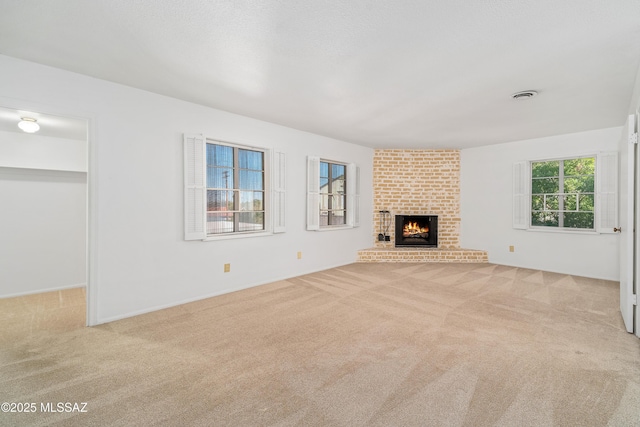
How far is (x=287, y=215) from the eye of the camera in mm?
5176

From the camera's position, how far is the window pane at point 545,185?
228 inches

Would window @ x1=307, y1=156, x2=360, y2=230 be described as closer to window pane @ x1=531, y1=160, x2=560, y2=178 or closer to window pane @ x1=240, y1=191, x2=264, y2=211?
window pane @ x1=240, y1=191, x2=264, y2=211

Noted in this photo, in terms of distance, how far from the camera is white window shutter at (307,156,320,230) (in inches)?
216

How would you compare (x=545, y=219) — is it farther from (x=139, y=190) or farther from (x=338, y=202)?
(x=139, y=190)

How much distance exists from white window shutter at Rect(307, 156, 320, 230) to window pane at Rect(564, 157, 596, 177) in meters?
4.56

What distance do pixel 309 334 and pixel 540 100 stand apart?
3.81 meters

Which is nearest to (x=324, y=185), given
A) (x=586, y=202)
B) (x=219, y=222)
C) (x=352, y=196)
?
(x=352, y=196)

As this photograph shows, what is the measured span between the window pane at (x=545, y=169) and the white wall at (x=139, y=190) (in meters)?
5.24

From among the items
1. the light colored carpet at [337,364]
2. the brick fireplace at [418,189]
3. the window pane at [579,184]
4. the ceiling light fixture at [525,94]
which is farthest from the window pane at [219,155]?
the window pane at [579,184]

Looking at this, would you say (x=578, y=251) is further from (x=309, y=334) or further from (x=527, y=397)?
(x=309, y=334)

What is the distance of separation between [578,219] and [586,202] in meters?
0.32

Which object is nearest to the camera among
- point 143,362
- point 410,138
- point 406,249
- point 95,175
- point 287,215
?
point 143,362

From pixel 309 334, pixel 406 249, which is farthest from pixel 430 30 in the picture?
pixel 406 249

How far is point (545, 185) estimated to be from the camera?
5.91 meters
